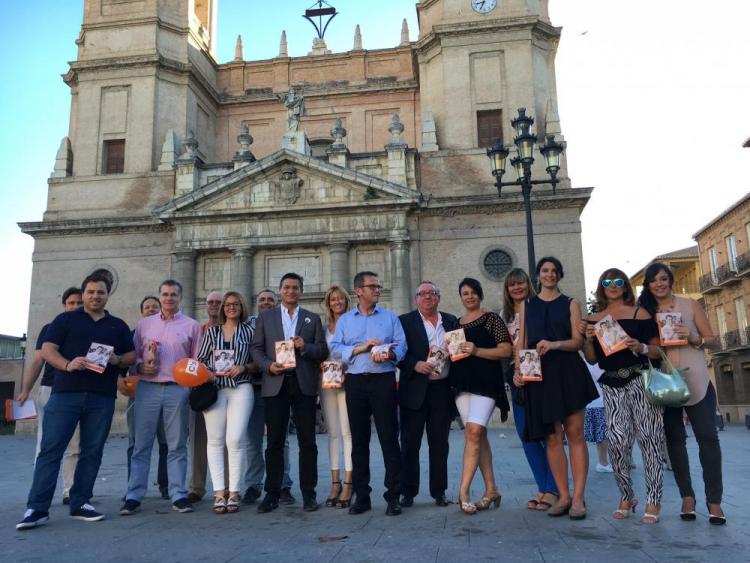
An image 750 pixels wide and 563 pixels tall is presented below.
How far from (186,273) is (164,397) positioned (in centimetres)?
1699

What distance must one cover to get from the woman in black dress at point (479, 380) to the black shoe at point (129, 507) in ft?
10.2

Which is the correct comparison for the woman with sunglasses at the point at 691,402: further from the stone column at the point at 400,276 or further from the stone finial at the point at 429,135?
the stone finial at the point at 429,135

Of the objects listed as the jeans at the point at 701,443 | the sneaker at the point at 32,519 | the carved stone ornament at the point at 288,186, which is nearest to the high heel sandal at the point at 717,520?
the jeans at the point at 701,443

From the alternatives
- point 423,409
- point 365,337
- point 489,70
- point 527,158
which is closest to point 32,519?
point 365,337

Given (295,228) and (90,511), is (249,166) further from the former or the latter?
(90,511)

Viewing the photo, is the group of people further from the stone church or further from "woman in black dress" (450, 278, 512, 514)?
the stone church

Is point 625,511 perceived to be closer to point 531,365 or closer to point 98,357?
point 531,365

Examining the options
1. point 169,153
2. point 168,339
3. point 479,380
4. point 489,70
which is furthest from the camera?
point 169,153

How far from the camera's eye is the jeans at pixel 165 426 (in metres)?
6.27

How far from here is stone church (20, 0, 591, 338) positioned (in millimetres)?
22109

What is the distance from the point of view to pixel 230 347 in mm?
6535

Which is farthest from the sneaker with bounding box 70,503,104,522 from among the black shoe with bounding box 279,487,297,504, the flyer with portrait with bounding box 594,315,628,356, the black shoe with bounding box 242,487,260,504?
the flyer with portrait with bounding box 594,315,628,356

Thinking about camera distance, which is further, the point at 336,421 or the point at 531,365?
the point at 336,421

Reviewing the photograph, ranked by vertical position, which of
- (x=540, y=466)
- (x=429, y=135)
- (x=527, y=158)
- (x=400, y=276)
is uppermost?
(x=429, y=135)
